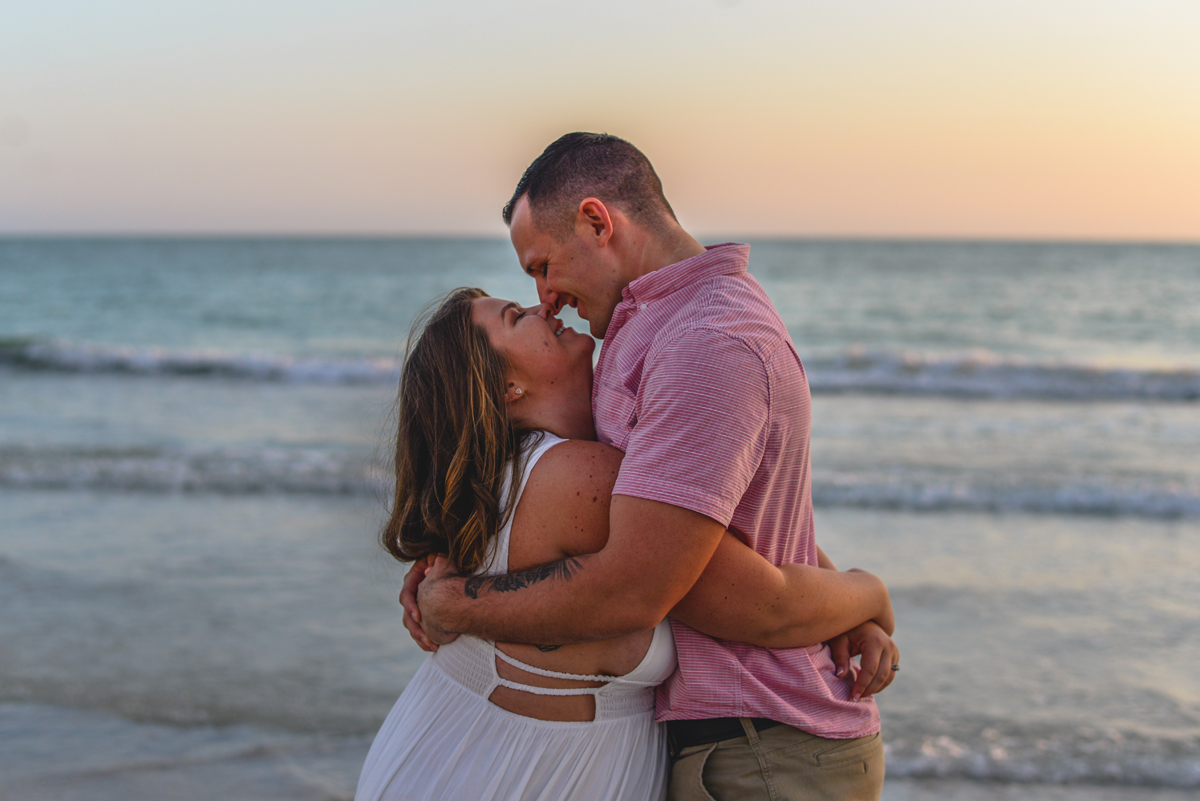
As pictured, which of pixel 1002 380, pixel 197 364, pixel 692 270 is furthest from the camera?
pixel 197 364

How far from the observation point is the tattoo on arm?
173 centimetres

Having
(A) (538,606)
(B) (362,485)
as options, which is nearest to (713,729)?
(A) (538,606)

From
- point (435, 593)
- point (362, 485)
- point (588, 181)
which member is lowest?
point (362, 485)

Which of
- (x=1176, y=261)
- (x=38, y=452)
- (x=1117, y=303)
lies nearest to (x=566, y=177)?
(x=38, y=452)

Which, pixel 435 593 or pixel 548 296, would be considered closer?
pixel 435 593

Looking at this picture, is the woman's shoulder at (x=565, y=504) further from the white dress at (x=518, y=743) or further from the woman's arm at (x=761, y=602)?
the woman's arm at (x=761, y=602)

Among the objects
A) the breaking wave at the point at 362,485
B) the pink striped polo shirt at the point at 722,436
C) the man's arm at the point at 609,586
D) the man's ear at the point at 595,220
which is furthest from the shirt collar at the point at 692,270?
the breaking wave at the point at 362,485

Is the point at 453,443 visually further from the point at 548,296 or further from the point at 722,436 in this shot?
the point at 722,436

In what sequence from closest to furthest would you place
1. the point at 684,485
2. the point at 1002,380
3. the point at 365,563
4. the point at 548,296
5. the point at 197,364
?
the point at 684,485 < the point at 548,296 < the point at 365,563 < the point at 1002,380 < the point at 197,364

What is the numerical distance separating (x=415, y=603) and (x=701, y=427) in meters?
0.92

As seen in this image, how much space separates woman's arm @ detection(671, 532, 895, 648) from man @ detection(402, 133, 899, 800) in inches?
2.2

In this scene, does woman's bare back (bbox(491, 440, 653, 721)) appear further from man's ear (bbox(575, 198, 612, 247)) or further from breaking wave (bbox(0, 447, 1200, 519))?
breaking wave (bbox(0, 447, 1200, 519))

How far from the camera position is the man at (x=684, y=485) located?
63.1 inches

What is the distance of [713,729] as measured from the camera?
189cm
